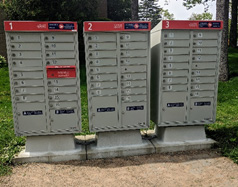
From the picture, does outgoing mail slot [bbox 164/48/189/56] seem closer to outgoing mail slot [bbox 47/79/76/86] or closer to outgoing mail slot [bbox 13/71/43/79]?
outgoing mail slot [bbox 47/79/76/86]

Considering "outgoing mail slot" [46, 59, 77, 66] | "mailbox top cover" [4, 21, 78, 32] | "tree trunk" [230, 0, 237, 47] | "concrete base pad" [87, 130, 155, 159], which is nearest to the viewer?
"mailbox top cover" [4, 21, 78, 32]

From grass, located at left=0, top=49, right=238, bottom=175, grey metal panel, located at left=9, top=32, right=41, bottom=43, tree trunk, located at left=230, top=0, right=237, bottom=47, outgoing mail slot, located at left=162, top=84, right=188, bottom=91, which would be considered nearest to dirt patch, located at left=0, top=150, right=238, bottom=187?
grass, located at left=0, top=49, right=238, bottom=175

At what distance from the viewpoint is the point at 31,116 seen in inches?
167

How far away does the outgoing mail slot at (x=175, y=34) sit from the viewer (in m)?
4.38

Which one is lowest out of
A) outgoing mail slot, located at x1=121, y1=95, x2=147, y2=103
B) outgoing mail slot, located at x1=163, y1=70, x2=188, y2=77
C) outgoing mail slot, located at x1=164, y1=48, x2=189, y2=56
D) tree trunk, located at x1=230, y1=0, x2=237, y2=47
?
outgoing mail slot, located at x1=121, y1=95, x2=147, y2=103

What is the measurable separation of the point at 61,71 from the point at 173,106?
7.53ft

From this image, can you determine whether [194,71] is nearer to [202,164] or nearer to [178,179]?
[202,164]

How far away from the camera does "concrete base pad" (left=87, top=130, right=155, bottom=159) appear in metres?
4.43

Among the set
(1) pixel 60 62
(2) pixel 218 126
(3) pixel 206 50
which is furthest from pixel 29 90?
(2) pixel 218 126

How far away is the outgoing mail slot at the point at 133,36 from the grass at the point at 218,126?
2.54 metres

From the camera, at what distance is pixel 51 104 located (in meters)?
4.25

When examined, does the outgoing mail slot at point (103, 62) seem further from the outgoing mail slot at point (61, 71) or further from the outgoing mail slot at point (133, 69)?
the outgoing mail slot at point (61, 71)

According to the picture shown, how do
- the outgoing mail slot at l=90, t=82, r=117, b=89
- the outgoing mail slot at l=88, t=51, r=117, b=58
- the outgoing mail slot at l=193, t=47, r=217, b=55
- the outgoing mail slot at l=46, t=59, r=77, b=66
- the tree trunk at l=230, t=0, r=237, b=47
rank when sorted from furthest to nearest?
the tree trunk at l=230, t=0, r=237, b=47, the outgoing mail slot at l=193, t=47, r=217, b=55, the outgoing mail slot at l=90, t=82, r=117, b=89, the outgoing mail slot at l=88, t=51, r=117, b=58, the outgoing mail slot at l=46, t=59, r=77, b=66

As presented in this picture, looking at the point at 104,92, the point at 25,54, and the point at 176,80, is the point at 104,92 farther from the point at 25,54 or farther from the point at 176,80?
the point at 25,54
